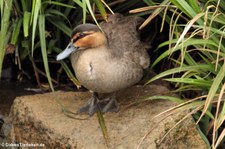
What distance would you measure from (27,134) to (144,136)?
0.94 metres

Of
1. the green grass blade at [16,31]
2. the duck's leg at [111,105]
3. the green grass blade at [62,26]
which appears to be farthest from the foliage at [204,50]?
the green grass blade at [16,31]

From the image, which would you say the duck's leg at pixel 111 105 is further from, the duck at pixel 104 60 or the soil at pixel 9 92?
the soil at pixel 9 92

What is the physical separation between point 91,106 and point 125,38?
54cm

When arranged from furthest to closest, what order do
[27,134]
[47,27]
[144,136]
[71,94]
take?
[47,27]
[71,94]
[27,134]
[144,136]

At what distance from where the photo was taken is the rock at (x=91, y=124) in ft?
11.9

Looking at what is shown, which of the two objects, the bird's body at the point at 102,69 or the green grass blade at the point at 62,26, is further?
the green grass blade at the point at 62,26

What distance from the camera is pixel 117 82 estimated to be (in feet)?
12.7

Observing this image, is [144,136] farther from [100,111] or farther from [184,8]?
[184,8]

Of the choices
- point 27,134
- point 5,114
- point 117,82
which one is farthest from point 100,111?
point 5,114

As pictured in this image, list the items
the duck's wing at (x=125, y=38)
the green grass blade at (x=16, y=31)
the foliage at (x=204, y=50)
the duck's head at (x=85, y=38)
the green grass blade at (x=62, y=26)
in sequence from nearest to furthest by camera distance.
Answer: the foliage at (x=204, y=50) < the duck's head at (x=85, y=38) < the duck's wing at (x=125, y=38) < the green grass blade at (x=16, y=31) < the green grass blade at (x=62, y=26)

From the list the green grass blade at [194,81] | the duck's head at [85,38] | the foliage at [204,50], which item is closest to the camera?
the foliage at [204,50]

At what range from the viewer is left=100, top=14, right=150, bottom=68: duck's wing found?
397 cm

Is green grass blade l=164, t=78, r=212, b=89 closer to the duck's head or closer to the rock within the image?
the rock

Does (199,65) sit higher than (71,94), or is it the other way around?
(199,65)
